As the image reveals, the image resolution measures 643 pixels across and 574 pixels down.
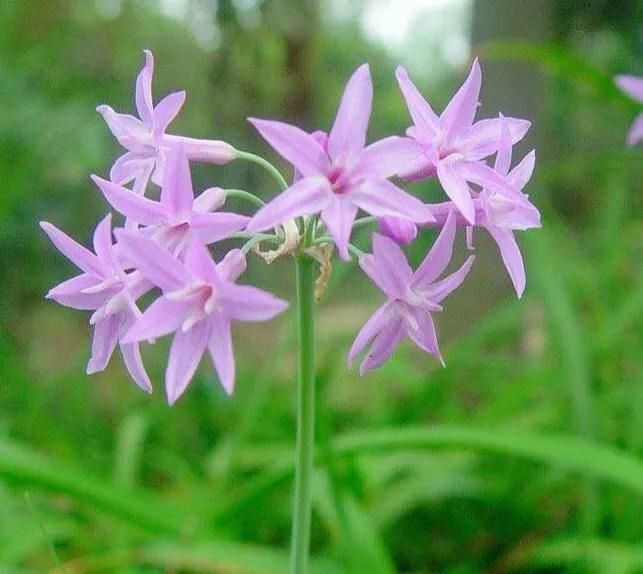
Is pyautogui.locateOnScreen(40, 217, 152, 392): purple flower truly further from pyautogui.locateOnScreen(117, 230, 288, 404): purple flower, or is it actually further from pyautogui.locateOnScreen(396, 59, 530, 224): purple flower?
pyautogui.locateOnScreen(396, 59, 530, 224): purple flower

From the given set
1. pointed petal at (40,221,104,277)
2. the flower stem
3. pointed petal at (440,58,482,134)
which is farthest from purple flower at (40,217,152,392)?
pointed petal at (440,58,482,134)

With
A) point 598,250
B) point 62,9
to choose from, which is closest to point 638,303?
point 598,250

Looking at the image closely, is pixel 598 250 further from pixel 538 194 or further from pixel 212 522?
pixel 212 522

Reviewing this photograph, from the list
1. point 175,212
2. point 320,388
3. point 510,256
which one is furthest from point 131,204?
point 320,388

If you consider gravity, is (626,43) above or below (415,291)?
above

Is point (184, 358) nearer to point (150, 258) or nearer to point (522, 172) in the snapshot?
point (150, 258)

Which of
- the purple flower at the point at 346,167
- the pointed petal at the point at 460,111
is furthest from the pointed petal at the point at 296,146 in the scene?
the pointed petal at the point at 460,111
